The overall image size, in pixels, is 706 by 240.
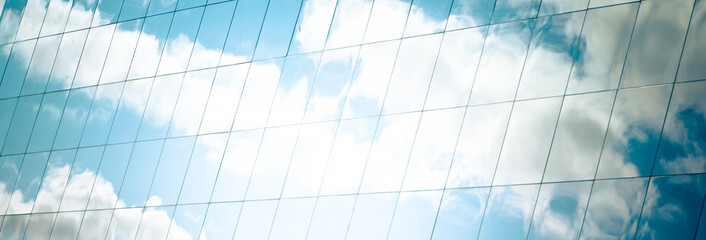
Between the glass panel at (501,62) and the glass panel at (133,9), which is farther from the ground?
the glass panel at (133,9)

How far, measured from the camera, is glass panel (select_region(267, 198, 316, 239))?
25.2 m

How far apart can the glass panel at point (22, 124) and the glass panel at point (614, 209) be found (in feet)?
76.0

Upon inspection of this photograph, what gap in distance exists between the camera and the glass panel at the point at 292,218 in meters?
25.2

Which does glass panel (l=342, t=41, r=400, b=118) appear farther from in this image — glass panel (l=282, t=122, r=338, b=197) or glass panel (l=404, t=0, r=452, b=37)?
glass panel (l=282, t=122, r=338, b=197)

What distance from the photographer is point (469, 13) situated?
80.2 feet

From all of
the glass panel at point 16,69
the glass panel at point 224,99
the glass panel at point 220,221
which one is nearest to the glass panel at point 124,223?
the glass panel at point 220,221

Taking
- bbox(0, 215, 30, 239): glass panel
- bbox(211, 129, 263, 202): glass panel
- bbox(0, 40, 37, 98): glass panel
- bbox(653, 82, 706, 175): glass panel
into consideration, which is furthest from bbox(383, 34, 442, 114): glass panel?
bbox(0, 40, 37, 98): glass panel

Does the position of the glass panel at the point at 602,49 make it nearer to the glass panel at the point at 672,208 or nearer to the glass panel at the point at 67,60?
the glass panel at the point at 672,208

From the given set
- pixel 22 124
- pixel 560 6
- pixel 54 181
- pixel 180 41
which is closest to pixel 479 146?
pixel 560 6

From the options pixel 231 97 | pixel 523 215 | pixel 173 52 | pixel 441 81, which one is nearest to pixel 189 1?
pixel 173 52

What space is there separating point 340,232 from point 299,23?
7257mm

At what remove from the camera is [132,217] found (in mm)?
29531

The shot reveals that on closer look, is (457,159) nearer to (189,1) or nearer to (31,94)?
(189,1)

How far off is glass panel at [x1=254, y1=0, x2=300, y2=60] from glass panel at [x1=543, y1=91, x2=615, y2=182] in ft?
32.6
